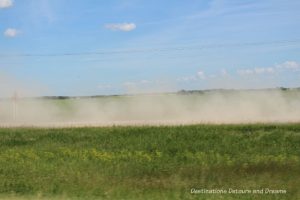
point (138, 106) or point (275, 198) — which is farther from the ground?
point (138, 106)

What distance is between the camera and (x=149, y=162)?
75.5 feet

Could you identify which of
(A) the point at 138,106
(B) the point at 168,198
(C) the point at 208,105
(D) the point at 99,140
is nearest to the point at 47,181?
(B) the point at 168,198

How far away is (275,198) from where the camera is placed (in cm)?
1527

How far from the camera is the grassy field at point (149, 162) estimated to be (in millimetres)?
16812

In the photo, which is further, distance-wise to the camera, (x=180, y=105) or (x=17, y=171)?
(x=180, y=105)

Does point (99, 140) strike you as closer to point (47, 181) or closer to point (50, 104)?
point (47, 181)

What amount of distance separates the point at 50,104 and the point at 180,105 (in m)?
19.2

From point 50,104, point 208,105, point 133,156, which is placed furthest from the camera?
point 50,104

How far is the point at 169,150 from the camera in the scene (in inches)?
1077

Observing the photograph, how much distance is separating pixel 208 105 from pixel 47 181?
1836 inches

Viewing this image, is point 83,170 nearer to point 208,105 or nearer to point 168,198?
point 168,198

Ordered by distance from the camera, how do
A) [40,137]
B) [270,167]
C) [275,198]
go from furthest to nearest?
1. [40,137]
2. [270,167]
3. [275,198]

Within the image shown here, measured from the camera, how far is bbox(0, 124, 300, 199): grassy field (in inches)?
662

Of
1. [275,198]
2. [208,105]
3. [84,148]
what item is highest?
[208,105]
